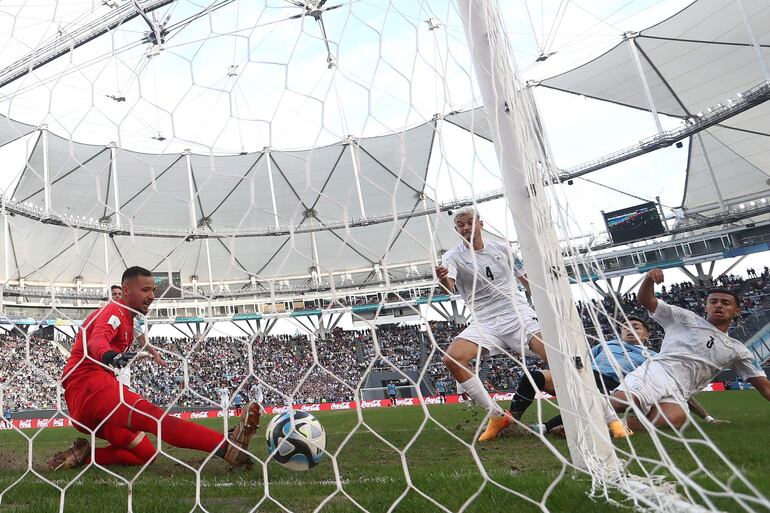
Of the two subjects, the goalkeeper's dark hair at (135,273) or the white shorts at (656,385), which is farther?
the white shorts at (656,385)

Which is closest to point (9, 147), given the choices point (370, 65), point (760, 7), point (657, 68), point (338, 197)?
point (338, 197)

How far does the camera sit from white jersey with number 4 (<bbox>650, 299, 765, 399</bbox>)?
11.8 feet

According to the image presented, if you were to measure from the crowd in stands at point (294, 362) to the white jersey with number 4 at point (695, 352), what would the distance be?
779cm

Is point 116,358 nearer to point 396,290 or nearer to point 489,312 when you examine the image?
point 396,290

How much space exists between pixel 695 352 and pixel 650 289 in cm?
85

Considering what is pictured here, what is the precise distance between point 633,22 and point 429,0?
20969 millimetres

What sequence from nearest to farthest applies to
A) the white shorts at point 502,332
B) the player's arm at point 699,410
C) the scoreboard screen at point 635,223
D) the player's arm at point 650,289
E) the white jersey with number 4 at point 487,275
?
the player's arm at point 650,289 < the white shorts at point 502,332 < the white jersey with number 4 at point 487,275 < the player's arm at point 699,410 < the scoreboard screen at point 635,223

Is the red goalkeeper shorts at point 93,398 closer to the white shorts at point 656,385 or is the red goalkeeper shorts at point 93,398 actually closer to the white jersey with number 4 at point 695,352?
the white shorts at point 656,385

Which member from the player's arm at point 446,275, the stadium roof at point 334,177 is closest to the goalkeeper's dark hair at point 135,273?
the player's arm at point 446,275

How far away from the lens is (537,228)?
2.09m

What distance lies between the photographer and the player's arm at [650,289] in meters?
2.87

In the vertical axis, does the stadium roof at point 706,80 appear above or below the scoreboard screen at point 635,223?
above

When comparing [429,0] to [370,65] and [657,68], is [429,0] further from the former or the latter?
[657,68]

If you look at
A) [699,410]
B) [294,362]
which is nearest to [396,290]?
[699,410]
